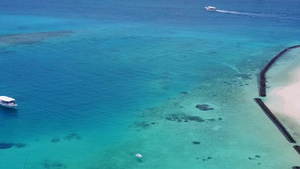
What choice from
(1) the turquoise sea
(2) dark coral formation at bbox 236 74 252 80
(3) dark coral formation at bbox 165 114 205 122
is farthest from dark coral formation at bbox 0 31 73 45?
(3) dark coral formation at bbox 165 114 205 122

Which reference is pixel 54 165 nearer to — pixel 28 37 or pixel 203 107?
pixel 203 107

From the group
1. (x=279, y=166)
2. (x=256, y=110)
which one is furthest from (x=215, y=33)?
(x=279, y=166)

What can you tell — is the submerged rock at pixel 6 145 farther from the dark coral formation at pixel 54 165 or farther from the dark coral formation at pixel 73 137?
the dark coral formation at pixel 73 137

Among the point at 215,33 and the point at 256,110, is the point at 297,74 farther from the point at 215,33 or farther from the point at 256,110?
the point at 215,33

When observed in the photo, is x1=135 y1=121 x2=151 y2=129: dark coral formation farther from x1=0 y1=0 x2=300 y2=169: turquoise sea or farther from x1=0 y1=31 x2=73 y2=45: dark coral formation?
x1=0 y1=31 x2=73 y2=45: dark coral formation

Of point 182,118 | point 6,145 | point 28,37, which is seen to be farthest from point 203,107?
point 28,37

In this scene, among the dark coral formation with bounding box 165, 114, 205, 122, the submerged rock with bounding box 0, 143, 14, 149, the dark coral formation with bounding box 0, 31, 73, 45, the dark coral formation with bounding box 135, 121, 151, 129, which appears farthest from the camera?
the dark coral formation with bounding box 0, 31, 73, 45
